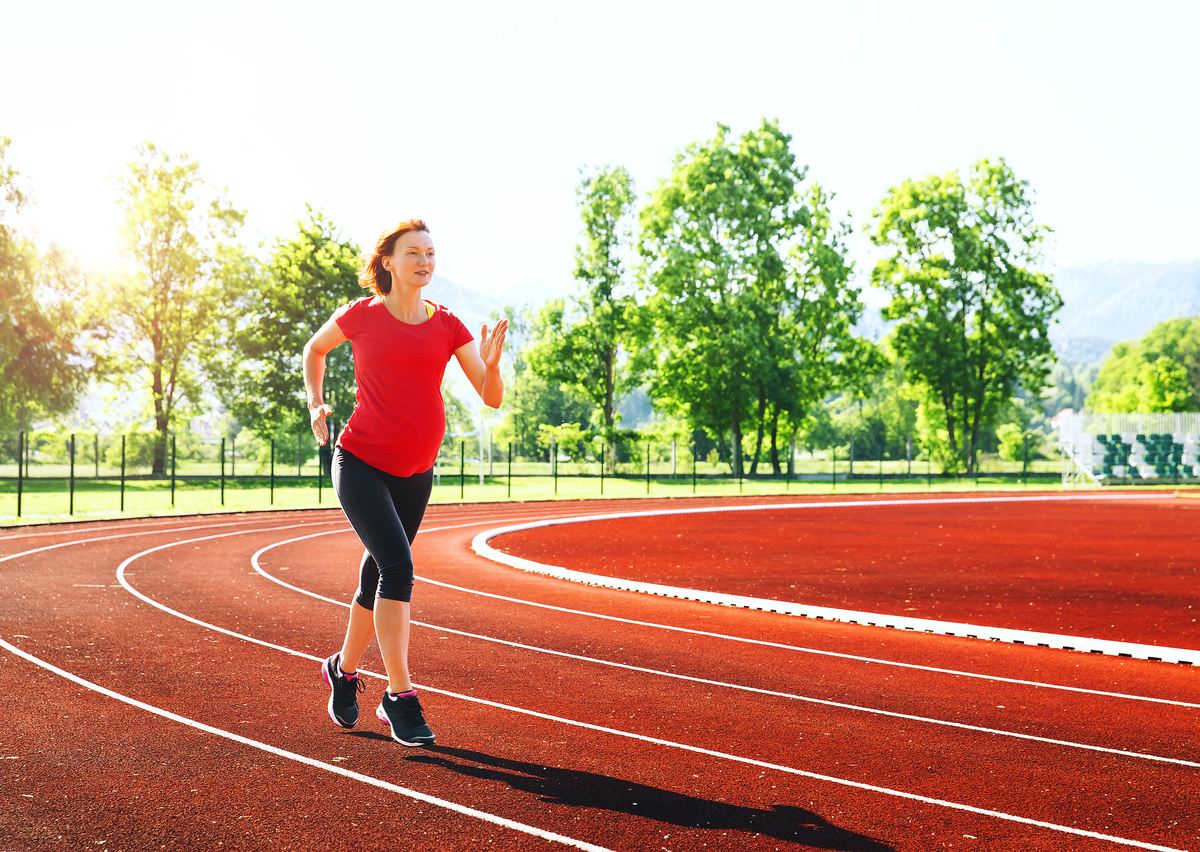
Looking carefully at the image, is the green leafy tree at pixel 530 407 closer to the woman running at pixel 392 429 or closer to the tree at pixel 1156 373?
the tree at pixel 1156 373

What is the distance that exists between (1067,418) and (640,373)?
2254cm

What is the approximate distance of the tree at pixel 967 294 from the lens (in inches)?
2248

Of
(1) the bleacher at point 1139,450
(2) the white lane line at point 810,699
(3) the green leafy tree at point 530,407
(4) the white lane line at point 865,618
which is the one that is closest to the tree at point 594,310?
(1) the bleacher at point 1139,450

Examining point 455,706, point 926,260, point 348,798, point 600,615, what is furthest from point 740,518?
point 926,260

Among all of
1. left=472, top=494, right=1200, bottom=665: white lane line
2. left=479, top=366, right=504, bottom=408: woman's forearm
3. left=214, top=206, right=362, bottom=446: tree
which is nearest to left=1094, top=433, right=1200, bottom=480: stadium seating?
left=214, top=206, right=362, bottom=446: tree

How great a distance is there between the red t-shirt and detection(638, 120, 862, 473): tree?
45698 mm

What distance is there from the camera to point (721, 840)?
355cm

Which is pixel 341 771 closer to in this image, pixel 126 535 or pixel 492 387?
pixel 492 387

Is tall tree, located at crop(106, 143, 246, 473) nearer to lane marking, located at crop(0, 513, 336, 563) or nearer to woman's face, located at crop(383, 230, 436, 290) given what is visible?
lane marking, located at crop(0, 513, 336, 563)

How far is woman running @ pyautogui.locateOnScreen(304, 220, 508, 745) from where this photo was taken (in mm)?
4570

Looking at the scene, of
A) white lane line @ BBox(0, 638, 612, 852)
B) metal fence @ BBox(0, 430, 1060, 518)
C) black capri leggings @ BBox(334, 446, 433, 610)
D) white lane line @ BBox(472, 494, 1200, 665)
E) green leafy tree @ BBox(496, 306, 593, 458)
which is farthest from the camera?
green leafy tree @ BBox(496, 306, 593, 458)

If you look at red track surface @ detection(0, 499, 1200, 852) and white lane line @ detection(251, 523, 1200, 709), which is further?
white lane line @ detection(251, 523, 1200, 709)

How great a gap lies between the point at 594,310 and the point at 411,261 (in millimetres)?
51397

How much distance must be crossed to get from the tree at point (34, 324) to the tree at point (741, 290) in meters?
30.2
